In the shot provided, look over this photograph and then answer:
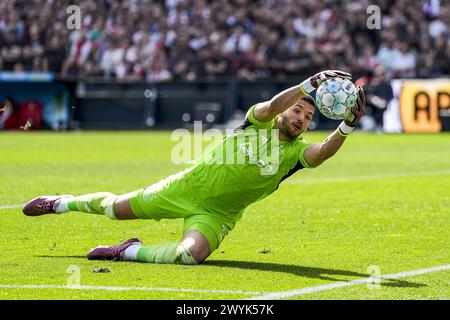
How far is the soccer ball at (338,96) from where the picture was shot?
8812 mm

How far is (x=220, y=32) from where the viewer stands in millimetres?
35000

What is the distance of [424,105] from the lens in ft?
103

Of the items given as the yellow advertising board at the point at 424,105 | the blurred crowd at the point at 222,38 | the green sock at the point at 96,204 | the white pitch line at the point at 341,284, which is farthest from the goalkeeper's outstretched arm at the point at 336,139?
the blurred crowd at the point at 222,38

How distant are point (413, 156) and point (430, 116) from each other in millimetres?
9032

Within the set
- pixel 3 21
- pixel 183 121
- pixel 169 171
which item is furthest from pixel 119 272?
pixel 3 21

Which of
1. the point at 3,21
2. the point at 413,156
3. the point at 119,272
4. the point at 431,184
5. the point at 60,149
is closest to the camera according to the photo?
the point at 119,272

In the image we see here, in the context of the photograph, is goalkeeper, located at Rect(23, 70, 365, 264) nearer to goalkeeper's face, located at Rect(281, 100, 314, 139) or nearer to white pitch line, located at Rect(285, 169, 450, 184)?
goalkeeper's face, located at Rect(281, 100, 314, 139)

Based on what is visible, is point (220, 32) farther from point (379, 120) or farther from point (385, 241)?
point (385, 241)

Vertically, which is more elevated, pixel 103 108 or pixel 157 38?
pixel 157 38

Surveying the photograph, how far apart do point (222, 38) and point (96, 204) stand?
25.2m

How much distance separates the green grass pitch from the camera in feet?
25.6

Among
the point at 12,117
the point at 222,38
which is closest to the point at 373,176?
the point at 222,38

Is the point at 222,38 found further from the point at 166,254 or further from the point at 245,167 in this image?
the point at 166,254

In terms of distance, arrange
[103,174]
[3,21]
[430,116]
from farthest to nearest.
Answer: [3,21]
[430,116]
[103,174]
